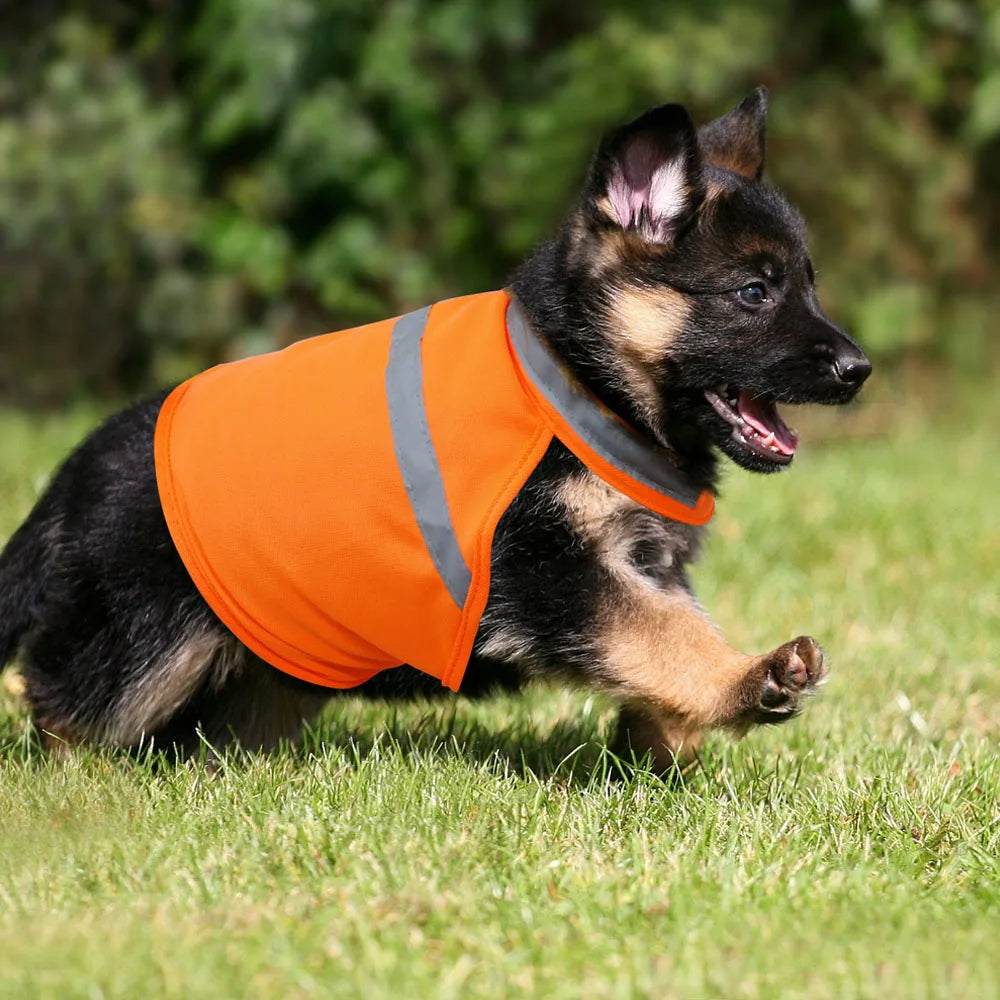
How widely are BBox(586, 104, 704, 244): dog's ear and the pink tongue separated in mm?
459

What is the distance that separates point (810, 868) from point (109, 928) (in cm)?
144

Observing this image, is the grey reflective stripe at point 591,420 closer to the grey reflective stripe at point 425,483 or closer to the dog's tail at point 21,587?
the grey reflective stripe at point 425,483

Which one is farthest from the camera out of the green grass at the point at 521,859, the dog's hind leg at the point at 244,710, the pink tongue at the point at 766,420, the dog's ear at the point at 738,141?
the dog's ear at the point at 738,141

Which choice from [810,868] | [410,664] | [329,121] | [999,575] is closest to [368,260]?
[329,121]

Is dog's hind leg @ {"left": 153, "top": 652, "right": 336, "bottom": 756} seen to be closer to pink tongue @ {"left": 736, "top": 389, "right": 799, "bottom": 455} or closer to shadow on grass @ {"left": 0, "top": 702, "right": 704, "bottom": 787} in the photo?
shadow on grass @ {"left": 0, "top": 702, "right": 704, "bottom": 787}

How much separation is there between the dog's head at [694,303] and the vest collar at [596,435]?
0.12 metres

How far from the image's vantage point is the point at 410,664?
11.9ft

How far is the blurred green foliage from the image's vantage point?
9727 mm

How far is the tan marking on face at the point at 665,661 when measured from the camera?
3379 mm

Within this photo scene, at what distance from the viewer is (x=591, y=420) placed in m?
3.45

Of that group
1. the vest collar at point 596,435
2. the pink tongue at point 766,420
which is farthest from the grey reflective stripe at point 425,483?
the pink tongue at point 766,420

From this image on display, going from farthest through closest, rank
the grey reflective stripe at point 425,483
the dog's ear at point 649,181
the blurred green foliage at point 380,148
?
the blurred green foliage at point 380,148, the dog's ear at point 649,181, the grey reflective stripe at point 425,483

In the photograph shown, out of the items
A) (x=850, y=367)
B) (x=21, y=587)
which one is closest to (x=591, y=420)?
(x=850, y=367)

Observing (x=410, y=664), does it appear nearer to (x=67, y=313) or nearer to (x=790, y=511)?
(x=790, y=511)
